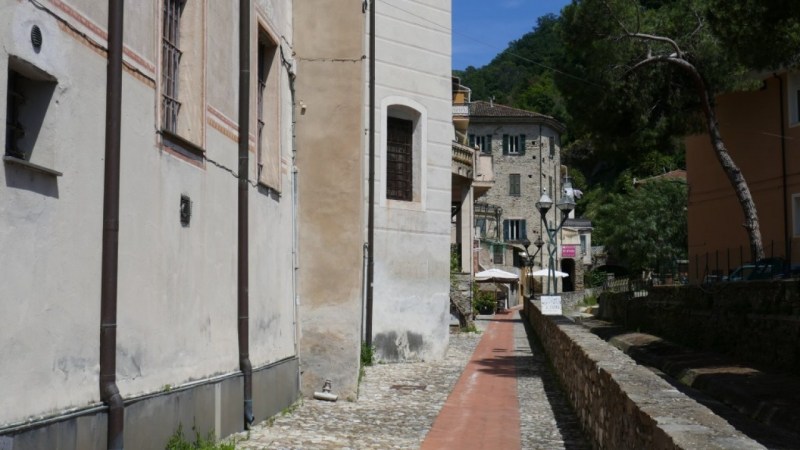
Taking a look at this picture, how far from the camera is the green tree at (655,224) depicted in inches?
2480

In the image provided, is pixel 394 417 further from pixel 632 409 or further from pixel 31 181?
pixel 31 181

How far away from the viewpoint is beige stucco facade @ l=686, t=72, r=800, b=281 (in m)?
28.4

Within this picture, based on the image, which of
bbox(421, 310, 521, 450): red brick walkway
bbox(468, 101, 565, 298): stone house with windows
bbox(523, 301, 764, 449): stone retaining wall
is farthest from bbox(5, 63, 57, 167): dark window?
bbox(468, 101, 565, 298): stone house with windows

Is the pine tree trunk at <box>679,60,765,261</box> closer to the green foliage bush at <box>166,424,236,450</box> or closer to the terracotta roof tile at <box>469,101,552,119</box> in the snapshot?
the green foliage bush at <box>166,424,236,450</box>

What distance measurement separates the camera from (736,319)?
68.5 ft

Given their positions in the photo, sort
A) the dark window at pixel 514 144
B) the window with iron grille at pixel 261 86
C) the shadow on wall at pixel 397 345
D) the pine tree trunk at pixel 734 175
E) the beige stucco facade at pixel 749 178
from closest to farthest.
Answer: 1. the window with iron grille at pixel 261 86
2. the shadow on wall at pixel 397 345
3. the pine tree trunk at pixel 734 175
4. the beige stucco facade at pixel 749 178
5. the dark window at pixel 514 144

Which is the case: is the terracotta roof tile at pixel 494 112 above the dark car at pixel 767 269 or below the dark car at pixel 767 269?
above

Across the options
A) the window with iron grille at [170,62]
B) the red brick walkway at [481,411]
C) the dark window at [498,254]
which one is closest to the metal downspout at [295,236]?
the red brick walkway at [481,411]

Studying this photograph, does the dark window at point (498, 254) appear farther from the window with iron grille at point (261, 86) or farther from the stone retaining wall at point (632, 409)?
the window with iron grille at point (261, 86)

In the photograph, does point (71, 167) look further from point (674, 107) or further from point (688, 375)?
point (674, 107)

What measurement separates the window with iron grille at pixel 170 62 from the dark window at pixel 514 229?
69.0 meters

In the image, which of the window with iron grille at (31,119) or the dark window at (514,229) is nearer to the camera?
the window with iron grille at (31,119)

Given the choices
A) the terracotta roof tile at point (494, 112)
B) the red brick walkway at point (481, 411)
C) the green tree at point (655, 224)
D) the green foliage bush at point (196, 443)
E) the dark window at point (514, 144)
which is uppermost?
the terracotta roof tile at point (494, 112)

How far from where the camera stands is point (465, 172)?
89.8ft
